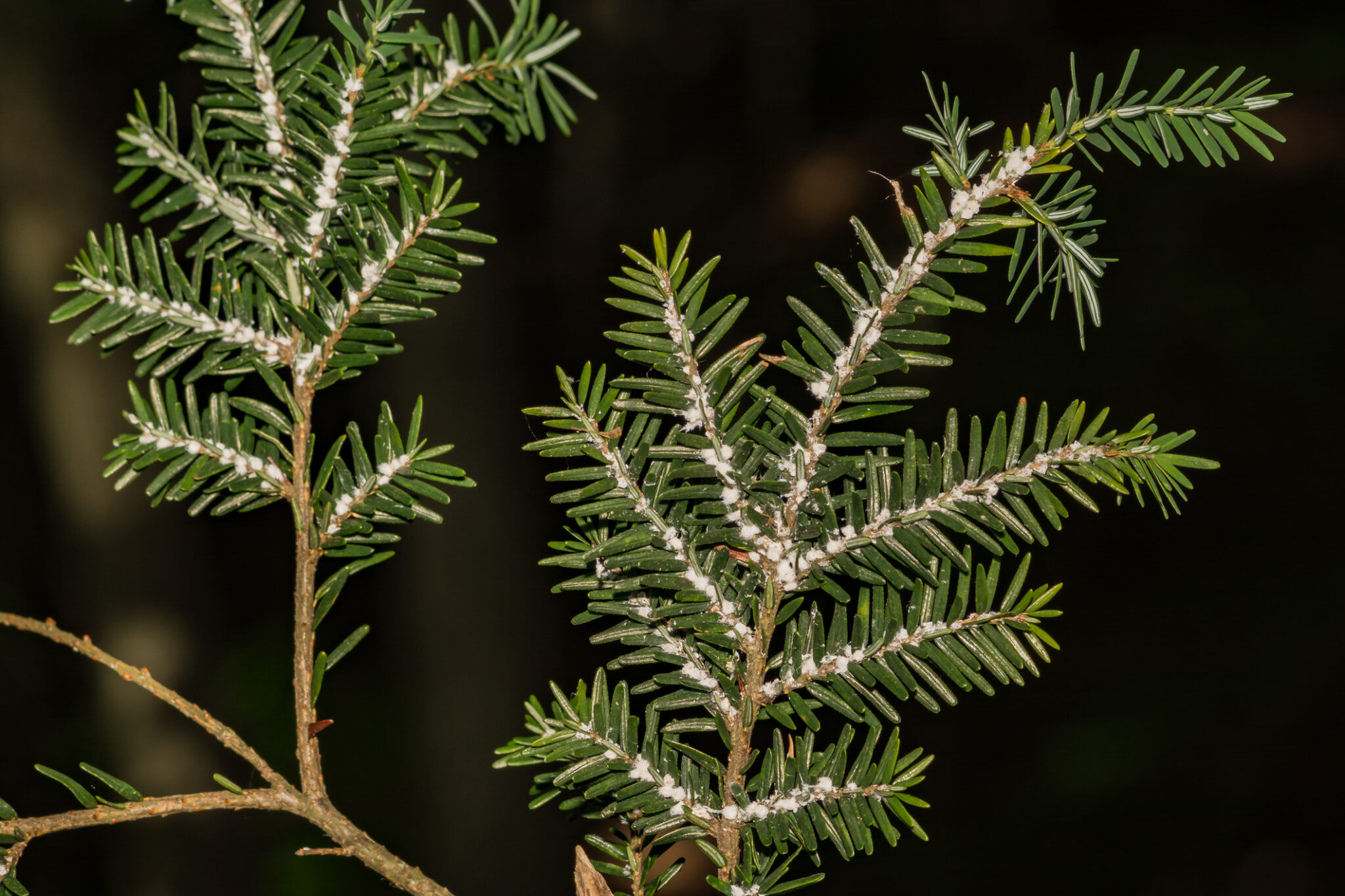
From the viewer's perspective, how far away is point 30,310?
762mm

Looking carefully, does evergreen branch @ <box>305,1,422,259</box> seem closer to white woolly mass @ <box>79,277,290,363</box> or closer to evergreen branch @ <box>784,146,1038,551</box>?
white woolly mass @ <box>79,277,290,363</box>

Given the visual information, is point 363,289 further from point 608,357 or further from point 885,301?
point 608,357

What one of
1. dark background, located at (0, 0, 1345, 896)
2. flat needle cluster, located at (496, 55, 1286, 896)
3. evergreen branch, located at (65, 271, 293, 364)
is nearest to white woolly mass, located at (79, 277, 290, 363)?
evergreen branch, located at (65, 271, 293, 364)

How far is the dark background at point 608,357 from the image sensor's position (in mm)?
761

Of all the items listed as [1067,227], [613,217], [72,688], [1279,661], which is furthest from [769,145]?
[72,688]

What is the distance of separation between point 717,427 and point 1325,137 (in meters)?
0.80

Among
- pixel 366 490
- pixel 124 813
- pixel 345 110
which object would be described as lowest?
pixel 124 813

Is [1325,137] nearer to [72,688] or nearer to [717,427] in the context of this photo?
[717,427]

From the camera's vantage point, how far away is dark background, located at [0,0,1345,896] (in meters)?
0.76

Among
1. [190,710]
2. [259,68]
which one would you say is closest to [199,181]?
[259,68]

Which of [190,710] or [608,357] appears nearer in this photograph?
[190,710]

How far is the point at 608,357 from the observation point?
0.73 m

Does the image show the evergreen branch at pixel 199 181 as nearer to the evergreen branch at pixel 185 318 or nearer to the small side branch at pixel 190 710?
the evergreen branch at pixel 185 318

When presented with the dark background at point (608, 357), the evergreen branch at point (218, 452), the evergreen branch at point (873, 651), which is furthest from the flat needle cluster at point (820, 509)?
the dark background at point (608, 357)
